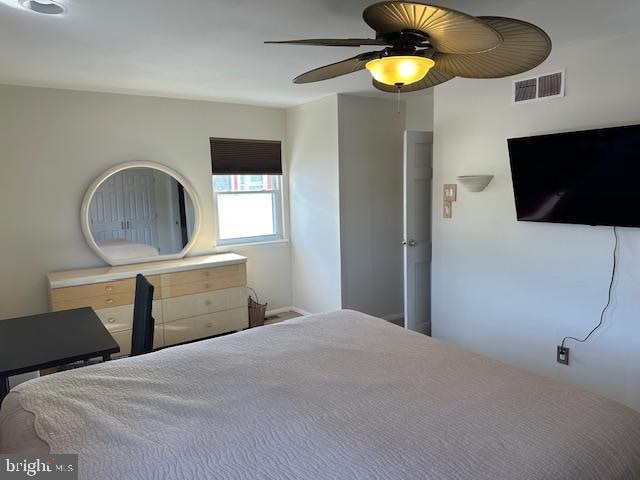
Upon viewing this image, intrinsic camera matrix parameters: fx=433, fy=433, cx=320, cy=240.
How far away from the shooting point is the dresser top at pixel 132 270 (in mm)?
3417

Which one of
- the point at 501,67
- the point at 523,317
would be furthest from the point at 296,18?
the point at 523,317

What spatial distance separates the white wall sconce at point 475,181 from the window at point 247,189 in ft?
7.41

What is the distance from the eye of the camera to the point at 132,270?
3738mm

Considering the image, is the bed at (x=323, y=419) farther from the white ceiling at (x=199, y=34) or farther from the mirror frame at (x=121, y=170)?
the mirror frame at (x=121, y=170)

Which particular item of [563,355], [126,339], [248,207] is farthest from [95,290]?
[563,355]

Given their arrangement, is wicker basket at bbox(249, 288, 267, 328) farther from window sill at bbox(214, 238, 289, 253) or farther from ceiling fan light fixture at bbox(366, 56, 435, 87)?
ceiling fan light fixture at bbox(366, 56, 435, 87)

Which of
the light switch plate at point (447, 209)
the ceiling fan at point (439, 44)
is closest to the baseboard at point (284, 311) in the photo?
the light switch plate at point (447, 209)

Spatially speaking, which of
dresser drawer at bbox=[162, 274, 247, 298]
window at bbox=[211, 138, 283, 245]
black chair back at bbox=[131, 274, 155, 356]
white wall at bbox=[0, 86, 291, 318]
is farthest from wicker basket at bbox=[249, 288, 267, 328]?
black chair back at bbox=[131, 274, 155, 356]

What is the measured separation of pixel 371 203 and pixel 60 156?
284 cm

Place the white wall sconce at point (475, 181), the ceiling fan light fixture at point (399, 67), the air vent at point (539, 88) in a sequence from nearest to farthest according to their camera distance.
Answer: the ceiling fan light fixture at point (399, 67)
the air vent at point (539, 88)
the white wall sconce at point (475, 181)

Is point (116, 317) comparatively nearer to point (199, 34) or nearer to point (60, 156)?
point (60, 156)

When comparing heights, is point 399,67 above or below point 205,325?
above

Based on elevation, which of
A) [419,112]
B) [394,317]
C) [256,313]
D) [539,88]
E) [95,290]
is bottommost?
[394,317]

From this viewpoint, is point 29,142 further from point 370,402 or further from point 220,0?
point 370,402
